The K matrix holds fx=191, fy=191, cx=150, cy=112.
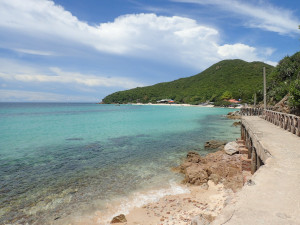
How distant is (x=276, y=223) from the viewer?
329 centimetres

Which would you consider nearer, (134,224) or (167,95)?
(134,224)

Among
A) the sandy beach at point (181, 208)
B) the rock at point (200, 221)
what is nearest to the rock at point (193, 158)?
the sandy beach at point (181, 208)

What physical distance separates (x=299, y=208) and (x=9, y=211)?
9977 mm

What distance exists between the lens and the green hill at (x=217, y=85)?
11362 cm

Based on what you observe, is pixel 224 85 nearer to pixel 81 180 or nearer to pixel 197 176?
pixel 197 176

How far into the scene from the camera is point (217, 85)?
137 metres

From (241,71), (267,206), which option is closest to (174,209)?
(267,206)

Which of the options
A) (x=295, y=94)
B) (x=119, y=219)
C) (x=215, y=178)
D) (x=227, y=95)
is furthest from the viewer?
(x=227, y=95)

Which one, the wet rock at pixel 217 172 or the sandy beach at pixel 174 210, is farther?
the wet rock at pixel 217 172

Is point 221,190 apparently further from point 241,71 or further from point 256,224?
point 241,71

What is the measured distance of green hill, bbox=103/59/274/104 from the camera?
114 meters

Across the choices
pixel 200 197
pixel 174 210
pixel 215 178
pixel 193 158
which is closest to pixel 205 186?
pixel 215 178

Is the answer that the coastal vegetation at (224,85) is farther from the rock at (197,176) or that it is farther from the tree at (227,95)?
the rock at (197,176)

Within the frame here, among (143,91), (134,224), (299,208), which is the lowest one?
(134,224)
